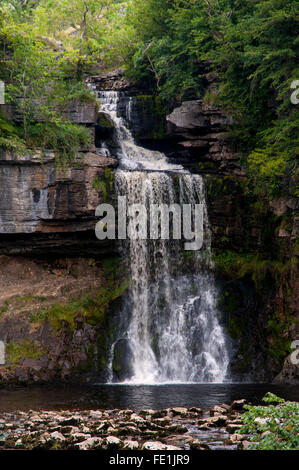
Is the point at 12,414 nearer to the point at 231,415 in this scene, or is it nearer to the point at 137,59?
the point at 231,415

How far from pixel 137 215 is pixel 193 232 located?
2617 mm

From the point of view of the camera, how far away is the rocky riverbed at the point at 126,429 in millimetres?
8727

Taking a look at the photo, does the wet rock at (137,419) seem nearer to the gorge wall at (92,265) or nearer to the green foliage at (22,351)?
the gorge wall at (92,265)

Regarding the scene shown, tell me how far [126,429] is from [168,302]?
1135 cm

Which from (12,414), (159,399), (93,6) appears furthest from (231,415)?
(93,6)

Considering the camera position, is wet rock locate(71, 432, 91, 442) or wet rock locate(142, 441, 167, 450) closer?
wet rock locate(142, 441, 167, 450)

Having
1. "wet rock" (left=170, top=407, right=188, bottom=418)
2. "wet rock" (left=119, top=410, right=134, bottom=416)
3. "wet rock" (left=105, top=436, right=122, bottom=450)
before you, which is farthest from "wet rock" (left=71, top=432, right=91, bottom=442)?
"wet rock" (left=170, top=407, right=188, bottom=418)

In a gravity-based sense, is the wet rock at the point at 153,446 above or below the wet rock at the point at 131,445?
above

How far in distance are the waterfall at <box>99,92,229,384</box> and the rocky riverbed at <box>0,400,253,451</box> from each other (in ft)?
23.2

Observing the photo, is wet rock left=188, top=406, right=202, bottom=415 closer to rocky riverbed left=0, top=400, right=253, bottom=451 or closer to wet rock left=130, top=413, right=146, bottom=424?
rocky riverbed left=0, top=400, right=253, bottom=451

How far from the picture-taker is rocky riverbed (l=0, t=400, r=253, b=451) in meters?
8.73

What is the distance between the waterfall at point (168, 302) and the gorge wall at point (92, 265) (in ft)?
1.78

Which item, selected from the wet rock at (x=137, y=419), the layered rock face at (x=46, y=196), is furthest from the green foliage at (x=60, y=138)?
the wet rock at (x=137, y=419)

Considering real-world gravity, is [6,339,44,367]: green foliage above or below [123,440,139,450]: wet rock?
below
